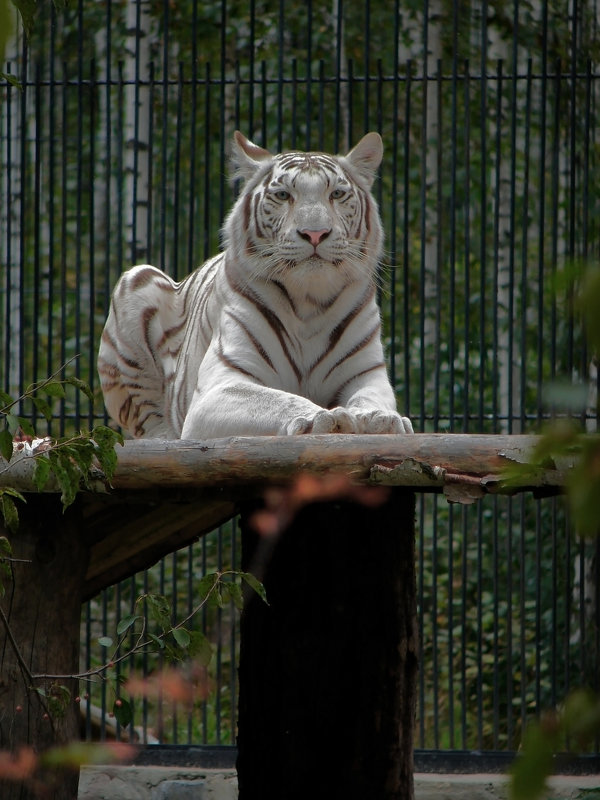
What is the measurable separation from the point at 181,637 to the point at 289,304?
156 cm

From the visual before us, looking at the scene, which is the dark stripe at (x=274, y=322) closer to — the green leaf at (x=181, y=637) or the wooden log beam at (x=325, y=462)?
the wooden log beam at (x=325, y=462)

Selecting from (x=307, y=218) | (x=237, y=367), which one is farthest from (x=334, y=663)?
(x=307, y=218)

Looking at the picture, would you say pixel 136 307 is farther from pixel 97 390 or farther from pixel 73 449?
pixel 97 390

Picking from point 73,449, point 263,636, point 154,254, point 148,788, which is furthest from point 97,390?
point 73,449

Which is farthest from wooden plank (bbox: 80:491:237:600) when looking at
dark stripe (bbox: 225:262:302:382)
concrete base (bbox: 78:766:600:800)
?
concrete base (bbox: 78:766:600:800)

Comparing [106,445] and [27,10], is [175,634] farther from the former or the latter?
[27,10]

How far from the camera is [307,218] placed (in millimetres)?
3729

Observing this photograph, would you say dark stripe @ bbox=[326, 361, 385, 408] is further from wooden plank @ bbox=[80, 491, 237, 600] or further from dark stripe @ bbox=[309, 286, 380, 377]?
wooden plank @ bbox=[80, 491, 237, 600]

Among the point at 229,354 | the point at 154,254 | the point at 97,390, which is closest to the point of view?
the point at 229,354

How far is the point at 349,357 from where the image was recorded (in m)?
3.95

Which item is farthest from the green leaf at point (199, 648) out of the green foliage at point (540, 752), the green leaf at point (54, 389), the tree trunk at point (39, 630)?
the green foliage at point (540, 752)

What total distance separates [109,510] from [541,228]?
2714mm

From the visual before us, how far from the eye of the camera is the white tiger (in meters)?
3.69

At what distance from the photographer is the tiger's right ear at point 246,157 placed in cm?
423
